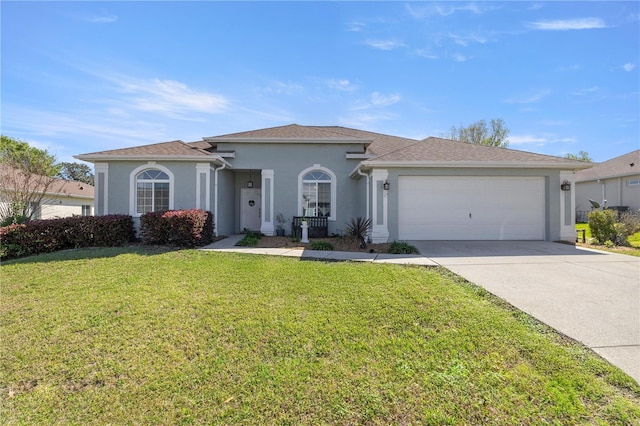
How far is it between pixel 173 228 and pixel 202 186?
2740mm

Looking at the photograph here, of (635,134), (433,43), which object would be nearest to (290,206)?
(433,43)

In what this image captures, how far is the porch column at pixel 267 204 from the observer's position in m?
13.3

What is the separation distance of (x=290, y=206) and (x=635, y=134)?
2621 centimetres

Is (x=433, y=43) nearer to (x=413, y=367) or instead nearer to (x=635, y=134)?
(x=413, y=367)

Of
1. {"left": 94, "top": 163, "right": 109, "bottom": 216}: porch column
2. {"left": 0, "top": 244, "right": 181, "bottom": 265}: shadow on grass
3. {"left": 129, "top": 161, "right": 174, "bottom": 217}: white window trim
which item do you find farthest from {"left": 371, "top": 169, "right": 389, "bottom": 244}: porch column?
{"left": 94, "top": 163, "right": 109, "bottom": 216}: porch column

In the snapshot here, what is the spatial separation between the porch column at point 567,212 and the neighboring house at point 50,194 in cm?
2262

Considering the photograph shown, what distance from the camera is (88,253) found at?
8398 mm

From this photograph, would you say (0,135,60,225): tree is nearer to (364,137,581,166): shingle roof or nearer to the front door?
the front door

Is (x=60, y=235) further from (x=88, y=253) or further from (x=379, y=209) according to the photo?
(x=379, y=209)

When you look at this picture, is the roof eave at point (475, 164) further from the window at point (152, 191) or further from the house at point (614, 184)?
the house at point (614, 184)

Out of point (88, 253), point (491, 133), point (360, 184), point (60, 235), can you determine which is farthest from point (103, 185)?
point (491, 133)

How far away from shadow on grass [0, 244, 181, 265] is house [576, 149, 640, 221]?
23.7m

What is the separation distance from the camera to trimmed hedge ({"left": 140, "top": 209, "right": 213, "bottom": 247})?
939 cm

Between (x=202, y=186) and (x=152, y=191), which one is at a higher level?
→ (x=202, y=186)
